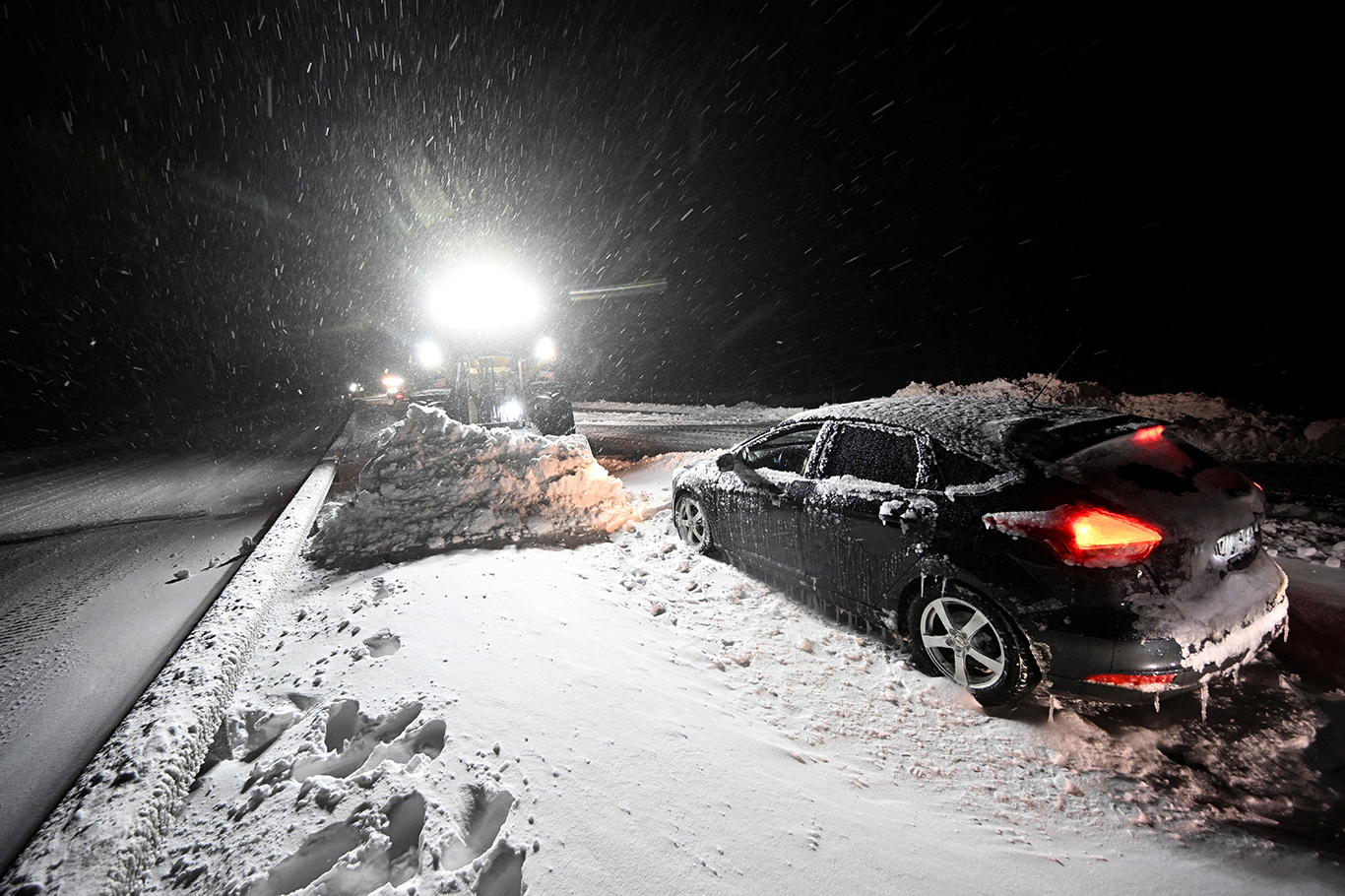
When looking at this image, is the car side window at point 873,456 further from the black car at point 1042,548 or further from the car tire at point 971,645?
the car tire at point 971,645

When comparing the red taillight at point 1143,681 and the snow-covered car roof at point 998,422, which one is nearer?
the red taillight at point 1143,681

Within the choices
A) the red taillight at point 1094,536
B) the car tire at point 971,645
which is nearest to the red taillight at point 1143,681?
the car tire at point 971,645

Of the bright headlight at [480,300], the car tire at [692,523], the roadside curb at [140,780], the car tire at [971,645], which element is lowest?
the roadside curb at [140,780]

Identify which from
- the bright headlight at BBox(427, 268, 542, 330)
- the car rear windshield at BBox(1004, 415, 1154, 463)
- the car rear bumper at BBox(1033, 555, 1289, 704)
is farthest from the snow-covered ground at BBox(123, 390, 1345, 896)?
the bright headlight at BBox(427, 268, 542, 330)

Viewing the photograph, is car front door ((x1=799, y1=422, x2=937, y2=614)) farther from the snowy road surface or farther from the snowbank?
the snowy road surface

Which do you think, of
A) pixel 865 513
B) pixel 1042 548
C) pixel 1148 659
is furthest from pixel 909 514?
pixel 1148 659

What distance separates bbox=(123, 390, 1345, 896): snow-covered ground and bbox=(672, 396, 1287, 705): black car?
352 mm

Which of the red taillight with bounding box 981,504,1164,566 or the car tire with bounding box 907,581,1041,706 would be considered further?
the car tire with bounding box 907,581,1041,706

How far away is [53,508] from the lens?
8266mm

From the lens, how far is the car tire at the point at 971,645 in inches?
109

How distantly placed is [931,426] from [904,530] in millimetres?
707

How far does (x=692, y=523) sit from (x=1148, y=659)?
3366mm

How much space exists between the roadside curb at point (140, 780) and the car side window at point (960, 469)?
3.92 meters

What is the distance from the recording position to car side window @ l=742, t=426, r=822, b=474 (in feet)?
14.0
